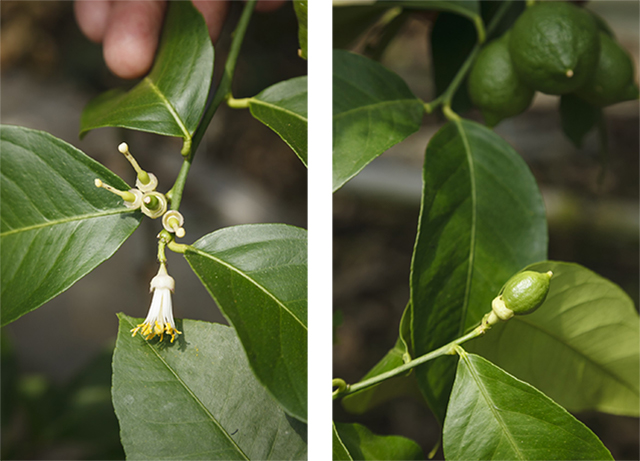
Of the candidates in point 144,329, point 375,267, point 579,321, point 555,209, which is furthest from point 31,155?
point 555,209

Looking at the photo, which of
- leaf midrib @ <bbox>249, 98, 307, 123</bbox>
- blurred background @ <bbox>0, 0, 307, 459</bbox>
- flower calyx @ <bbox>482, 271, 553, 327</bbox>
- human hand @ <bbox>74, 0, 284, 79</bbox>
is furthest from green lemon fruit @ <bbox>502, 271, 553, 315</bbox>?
blurred background @ <bbox>0, 0, 307, 459</bbox>

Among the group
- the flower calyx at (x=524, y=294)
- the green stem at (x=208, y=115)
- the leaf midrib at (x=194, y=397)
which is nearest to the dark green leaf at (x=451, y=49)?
the green stem at (x=208, y=115)

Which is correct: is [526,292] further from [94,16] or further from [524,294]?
[94,16]

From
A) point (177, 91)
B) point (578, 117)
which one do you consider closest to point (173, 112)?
point (177, 91)

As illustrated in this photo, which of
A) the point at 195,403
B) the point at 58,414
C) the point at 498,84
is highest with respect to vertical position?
the point at 498,84

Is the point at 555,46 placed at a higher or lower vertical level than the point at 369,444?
higher

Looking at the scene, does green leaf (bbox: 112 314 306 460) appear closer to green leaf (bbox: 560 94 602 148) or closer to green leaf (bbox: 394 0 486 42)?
green leaf (bbox: 394 0 486 42)
